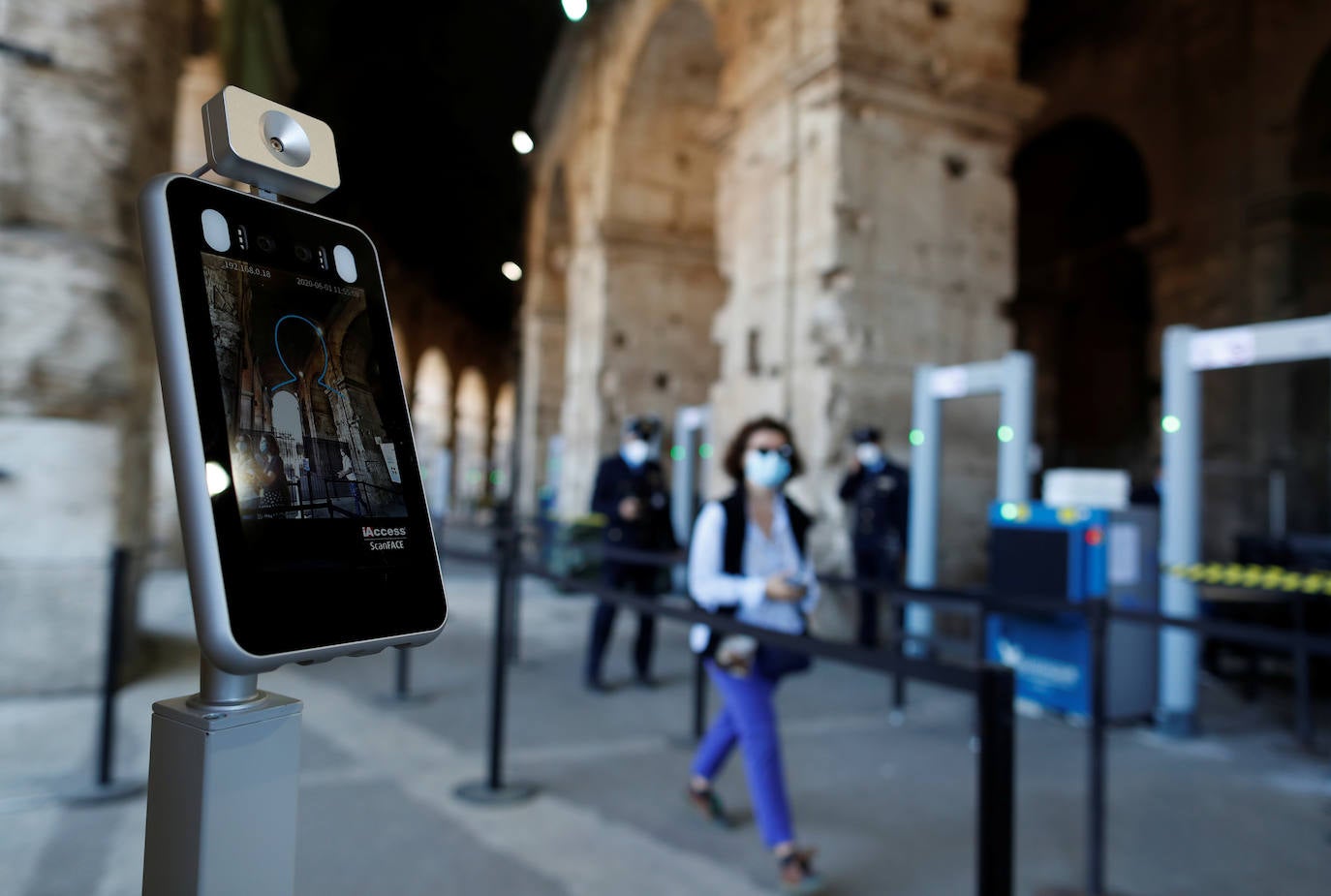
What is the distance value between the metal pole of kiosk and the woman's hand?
2262 millimetres

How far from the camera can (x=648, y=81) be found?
11.3 metres

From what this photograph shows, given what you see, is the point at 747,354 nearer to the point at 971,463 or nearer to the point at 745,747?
the point at 971,463

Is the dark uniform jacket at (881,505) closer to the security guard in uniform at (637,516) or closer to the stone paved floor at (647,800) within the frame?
the stone paved floor at (647,800)

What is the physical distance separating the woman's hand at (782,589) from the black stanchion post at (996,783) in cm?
128

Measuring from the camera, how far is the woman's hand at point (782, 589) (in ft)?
9.95

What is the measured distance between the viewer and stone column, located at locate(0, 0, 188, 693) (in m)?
4.71

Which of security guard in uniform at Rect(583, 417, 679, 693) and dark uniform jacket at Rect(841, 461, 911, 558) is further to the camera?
dark uniform jacket at Rect(841, 461, 911, 558)

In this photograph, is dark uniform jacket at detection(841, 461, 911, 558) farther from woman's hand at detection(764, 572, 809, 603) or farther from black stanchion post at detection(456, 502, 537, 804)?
woman's hand at detection(764, 572, 809, 603)

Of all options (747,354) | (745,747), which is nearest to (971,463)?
(747,354)

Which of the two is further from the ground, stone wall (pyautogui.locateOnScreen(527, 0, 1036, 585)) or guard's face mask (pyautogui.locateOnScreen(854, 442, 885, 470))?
stone wall (pyautogui.locateOnScreen(527, 0, 1036, 585))

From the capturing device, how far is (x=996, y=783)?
1688 mm

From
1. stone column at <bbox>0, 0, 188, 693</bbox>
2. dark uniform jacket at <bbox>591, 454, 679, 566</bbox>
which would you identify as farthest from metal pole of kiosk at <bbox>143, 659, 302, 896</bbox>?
dark uniform jacket at <bbox>591, 454, 679, 566</bbox>

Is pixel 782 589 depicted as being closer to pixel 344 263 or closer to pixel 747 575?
pixel 747 575

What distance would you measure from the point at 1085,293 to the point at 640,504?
12.8 meters
